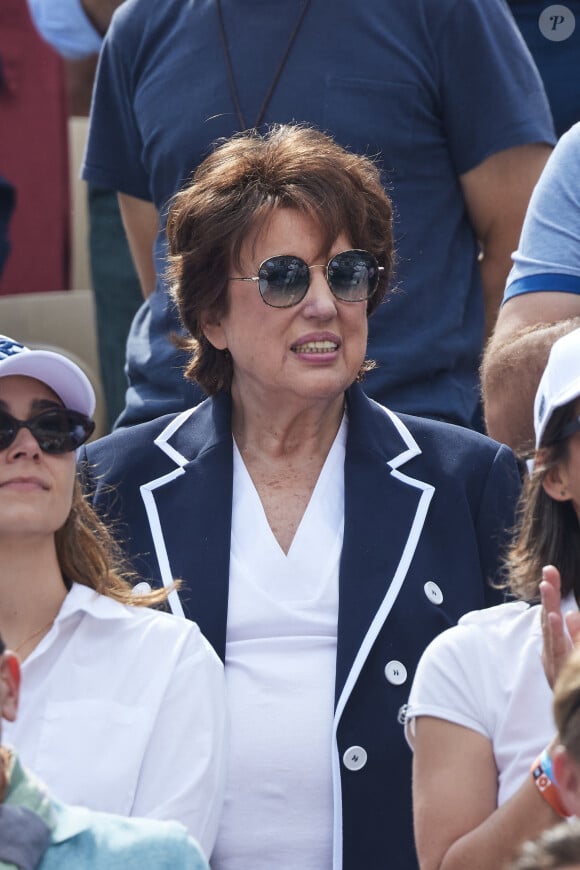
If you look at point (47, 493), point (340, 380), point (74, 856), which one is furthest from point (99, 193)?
point (74, 856)

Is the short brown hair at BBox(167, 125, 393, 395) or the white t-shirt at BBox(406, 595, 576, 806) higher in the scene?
the short brown hair at BBox(167, 125, 393, 395)

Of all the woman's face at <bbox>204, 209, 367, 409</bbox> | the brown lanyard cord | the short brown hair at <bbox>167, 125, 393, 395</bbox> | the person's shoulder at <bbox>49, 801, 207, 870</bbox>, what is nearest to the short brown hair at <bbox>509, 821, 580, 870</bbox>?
the person's shoulder at <bbox>49, 801, 207, 870</bbox>

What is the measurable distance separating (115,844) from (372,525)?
1.23 m

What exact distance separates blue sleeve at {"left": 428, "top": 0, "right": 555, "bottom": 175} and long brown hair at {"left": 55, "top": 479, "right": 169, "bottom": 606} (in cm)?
143

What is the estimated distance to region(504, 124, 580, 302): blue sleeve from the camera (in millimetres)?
3795

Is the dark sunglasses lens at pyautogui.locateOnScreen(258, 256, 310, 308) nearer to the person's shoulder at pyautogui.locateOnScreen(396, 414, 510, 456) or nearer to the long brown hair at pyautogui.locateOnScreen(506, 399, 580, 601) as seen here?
the person's shoulder at pyautogui.locateOnScreen(396, 414, 510, 456)

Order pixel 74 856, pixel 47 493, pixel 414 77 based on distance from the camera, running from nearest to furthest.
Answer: pixel 74 856 < pixel 47 493 < pixel 414 77

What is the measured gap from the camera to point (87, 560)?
332 cm

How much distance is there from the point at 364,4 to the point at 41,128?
2641 millimetres

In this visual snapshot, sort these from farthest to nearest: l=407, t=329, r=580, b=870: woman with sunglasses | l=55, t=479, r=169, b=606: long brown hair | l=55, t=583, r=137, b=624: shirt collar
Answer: l=55, t=479, r=169, b=606: long brown hair → l=55, t=583, r=137, b=624: shirt collar → l=407, t=329, r=580, b=870: woman with sunglasses

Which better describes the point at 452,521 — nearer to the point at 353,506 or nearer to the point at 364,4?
the point at 353,506

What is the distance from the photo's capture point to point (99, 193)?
5516mm

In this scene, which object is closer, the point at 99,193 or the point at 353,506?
the point at 353,506

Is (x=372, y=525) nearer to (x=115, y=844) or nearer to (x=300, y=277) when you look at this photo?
(x=300, y=277)
